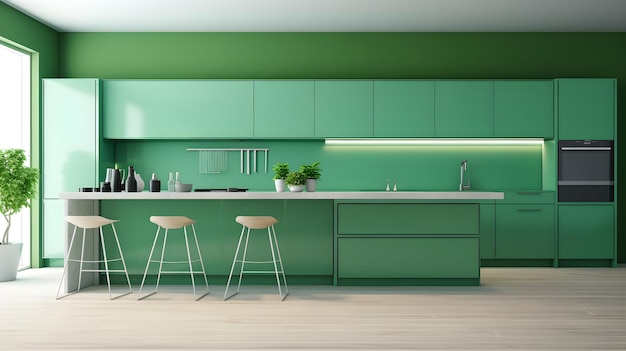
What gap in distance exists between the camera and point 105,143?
7266 mm

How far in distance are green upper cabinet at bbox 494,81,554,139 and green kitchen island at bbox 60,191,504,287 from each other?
198 centimetres

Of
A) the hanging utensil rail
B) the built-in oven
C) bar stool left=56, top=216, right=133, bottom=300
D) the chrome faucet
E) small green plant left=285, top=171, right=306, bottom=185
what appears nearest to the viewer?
bar stool left=56, top=216, right=133, bottom=300

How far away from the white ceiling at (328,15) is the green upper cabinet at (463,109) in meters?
0.75

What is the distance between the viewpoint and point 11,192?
600 centimetres

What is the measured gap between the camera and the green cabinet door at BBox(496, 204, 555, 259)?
7020 millimetres

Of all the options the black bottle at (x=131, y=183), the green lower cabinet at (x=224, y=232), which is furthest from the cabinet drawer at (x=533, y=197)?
the black bottle at (x=131, y=183)

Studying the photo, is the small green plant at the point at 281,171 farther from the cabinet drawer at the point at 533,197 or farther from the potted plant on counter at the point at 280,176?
the cabinet drawer at the point at 533,197

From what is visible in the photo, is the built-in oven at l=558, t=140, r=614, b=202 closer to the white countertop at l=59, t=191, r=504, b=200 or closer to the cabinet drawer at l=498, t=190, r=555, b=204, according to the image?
the cabinet drawer at l=498, t=190, r=555, b=204

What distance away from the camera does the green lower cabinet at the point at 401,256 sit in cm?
553

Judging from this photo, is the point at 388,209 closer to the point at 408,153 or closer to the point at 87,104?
the point at 408,153

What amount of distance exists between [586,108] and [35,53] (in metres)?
6.31

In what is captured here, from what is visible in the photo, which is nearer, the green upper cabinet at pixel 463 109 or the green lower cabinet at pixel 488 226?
the green lower cabinet at pixel 488 226

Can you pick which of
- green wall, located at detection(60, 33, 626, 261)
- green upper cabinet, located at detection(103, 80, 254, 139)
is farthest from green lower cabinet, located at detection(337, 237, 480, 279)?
green wall, located at detection(60, 33, 626, 261)

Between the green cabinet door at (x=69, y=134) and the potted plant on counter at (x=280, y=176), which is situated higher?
the green cabinet door at (x=69, y=134)
